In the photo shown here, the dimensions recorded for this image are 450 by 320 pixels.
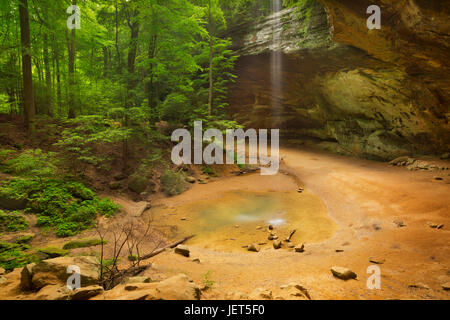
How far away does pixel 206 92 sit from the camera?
15.4 meters

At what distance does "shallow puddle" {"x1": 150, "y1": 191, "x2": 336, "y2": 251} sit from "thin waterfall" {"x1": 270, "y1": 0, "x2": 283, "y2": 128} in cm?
1036

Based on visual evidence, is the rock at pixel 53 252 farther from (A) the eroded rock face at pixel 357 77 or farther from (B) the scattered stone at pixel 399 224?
(A) the eroded rock face at pixel 357 77

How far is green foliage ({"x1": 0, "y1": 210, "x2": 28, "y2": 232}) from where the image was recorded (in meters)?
5.76

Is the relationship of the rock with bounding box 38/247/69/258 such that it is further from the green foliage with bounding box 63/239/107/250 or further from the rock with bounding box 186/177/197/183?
the rock with bounding box 186/177/197/183

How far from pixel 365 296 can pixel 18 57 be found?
16256mm

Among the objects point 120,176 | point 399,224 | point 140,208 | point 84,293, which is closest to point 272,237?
point 399,224

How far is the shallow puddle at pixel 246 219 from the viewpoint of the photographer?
6.52 m

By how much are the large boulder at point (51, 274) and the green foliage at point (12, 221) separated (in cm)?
379

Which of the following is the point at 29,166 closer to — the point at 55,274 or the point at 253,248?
the point at 55,274

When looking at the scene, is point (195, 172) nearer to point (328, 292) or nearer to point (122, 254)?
point (122, 254)

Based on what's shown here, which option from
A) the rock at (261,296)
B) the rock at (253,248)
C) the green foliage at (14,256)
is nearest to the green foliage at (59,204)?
the green foliage at (14,256)

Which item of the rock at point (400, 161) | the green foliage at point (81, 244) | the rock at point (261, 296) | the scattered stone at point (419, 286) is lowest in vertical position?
the green foliage at point (81, 244)

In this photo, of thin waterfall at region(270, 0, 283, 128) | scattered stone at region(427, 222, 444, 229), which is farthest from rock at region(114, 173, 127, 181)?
thin waterfall at region(270, 0, 283, 128)
